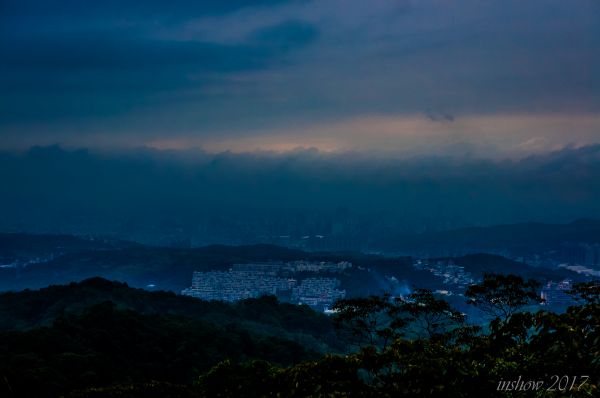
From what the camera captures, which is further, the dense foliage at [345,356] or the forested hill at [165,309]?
the forested hill at [165,309]

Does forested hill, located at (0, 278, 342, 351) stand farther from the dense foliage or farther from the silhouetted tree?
the silhouetted tree

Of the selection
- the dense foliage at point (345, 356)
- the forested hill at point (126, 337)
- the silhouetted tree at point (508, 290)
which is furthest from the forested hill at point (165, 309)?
the silhouetted tree at point (508, 290)

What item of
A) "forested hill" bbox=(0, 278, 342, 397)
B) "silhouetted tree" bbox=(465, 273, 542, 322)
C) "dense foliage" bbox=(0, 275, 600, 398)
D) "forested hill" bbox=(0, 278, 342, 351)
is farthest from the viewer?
"forested hill" bbox=(0, 278, 342, 351)

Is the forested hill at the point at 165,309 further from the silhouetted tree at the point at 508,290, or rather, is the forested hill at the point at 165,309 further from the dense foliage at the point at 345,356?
the silhouetted tree at the point at 508,290

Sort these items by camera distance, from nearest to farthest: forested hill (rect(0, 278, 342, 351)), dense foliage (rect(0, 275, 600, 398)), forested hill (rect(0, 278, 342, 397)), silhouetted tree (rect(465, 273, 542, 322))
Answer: dense foliage (rect(0, 275, 600, 398)) → silhouetted tree (rect(465, 273, 542, 322)) → forested hill (rect(0, 278, 342, 397)) → forested hill (rect(0, 278, 342, 351))

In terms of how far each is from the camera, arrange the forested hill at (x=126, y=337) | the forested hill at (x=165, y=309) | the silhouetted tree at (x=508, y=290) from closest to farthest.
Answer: the silhouetted tree at (x=508, y=290) → the forested hill at (x=126, y=337) → the forested hill at (x=165, y=309)

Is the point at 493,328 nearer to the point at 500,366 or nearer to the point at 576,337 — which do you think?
the point at 500,366

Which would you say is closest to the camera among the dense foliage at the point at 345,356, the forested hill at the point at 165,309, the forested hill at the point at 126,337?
the dense foliage at the point at 345,356

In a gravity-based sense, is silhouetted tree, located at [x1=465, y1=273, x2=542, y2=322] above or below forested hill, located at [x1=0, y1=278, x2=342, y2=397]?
above

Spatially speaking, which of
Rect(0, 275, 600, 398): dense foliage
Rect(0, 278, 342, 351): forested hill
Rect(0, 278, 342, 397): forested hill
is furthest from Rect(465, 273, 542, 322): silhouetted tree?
Rect(0, 278, 342, 351): forested hill

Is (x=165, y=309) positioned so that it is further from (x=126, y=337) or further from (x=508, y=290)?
(x=508, y=290)

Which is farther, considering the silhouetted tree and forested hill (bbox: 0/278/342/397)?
forested hill (bbox: 0/278/342/397)
